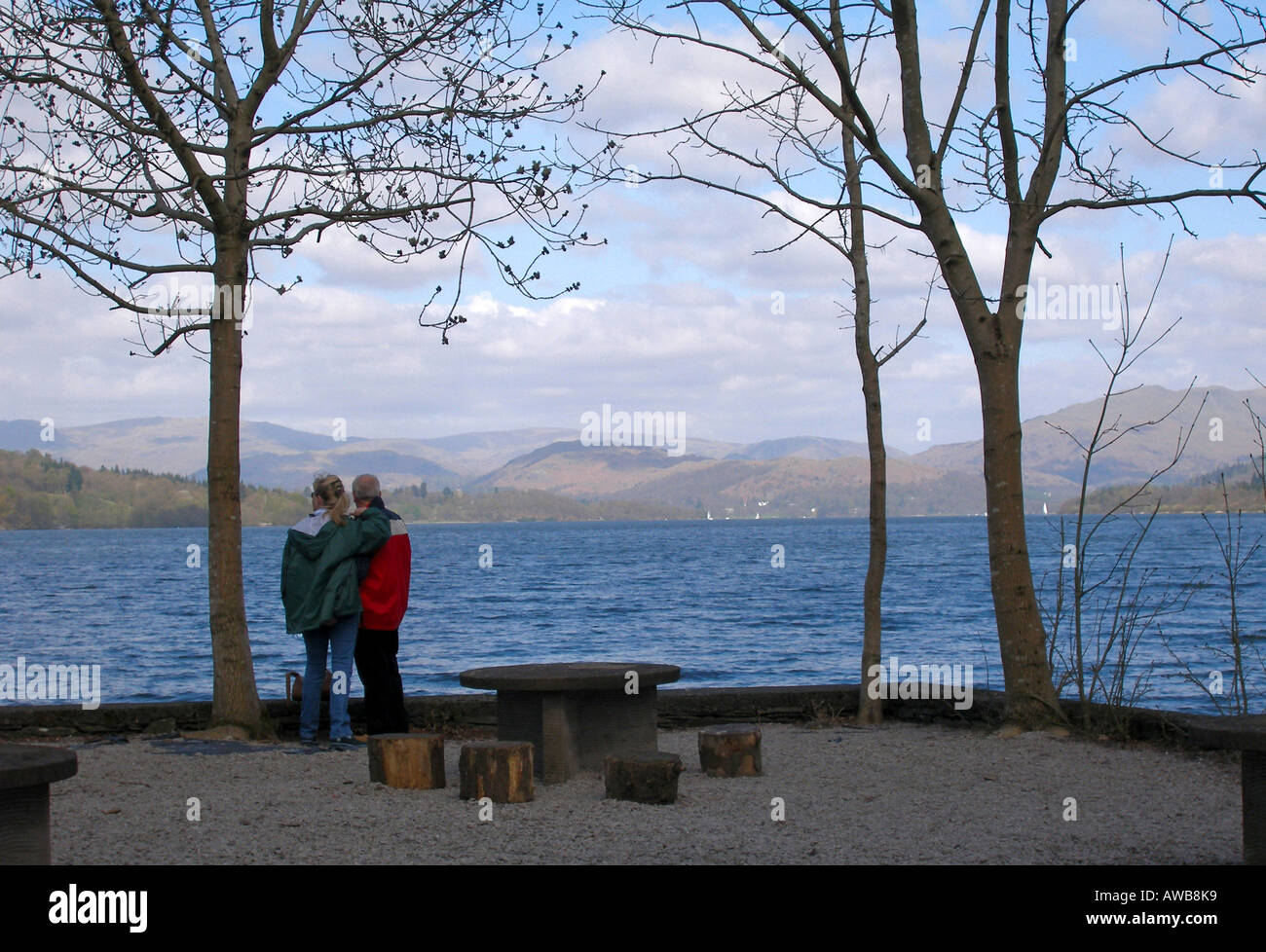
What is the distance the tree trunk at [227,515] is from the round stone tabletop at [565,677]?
2.32m

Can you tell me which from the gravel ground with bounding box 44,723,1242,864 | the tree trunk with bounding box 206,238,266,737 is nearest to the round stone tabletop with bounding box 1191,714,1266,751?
the gravel ground with bounding box 44,723,1242,864

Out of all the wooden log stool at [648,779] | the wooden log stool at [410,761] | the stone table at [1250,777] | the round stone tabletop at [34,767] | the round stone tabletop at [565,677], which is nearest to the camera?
the round stone tabletop at [34,767]

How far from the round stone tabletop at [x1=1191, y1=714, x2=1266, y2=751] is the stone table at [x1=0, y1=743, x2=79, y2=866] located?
184 inches

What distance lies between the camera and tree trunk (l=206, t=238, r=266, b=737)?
32.4ft

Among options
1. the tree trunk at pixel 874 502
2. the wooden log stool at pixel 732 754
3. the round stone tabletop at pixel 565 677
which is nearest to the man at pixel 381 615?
the round stone tabletop at pixel 565 677

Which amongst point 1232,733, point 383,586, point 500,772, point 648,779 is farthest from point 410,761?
point 1232,733

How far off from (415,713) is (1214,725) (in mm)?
6762

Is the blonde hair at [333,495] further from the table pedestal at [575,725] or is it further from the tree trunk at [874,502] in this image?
the tree trunk at [874,502]

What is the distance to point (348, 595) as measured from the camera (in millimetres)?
9398

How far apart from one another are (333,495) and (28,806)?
16.1 feet

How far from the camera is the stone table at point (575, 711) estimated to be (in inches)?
322

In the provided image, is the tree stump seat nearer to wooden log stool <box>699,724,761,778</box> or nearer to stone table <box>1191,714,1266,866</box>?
wooden log stool <box>699,724,761,778</box>

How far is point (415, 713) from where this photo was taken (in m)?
10.6
